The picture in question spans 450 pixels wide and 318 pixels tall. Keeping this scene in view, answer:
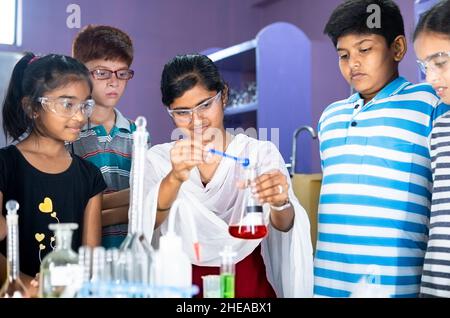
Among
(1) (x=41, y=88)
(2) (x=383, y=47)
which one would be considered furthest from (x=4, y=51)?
(2) (x=383, y=47)

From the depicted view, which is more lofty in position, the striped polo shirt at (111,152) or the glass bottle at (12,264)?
the striped polo shirt at (111,152)

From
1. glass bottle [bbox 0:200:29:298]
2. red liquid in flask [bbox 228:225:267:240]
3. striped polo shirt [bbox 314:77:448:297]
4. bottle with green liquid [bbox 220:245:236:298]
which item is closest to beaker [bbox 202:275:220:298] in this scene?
bottle with green liquid [bbox 220:245:236:298]

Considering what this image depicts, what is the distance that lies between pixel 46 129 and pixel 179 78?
0.95 ft

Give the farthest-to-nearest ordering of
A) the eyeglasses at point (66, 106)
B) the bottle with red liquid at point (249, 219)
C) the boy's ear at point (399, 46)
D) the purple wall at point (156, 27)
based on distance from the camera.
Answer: the purple wall at point (156, 27) < the boy's ear at point (399, 46) < the eyeglasses at point (66, 106) < the bottle with red liquid at point (249, 219)

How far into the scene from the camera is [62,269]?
3.06 feet

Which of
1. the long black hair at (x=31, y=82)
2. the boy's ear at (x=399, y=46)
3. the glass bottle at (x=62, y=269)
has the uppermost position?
the boy's ear at (x=399, y=46)

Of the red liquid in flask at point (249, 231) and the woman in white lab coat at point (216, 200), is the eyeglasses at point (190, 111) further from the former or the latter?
the red liquid in flask at point (249, 231)

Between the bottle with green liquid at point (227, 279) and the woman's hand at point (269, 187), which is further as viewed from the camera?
the woman's hand at point (269, 187)

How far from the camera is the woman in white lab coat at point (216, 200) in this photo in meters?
1.25

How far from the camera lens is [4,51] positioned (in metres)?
1.50

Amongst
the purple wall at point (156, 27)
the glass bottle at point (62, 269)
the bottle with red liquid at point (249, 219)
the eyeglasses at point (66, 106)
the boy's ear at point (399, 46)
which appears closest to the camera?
the glass bottle at point (62, 269)

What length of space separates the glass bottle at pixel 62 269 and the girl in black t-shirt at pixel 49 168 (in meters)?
0.29

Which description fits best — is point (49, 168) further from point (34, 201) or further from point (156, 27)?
point (156, 27)

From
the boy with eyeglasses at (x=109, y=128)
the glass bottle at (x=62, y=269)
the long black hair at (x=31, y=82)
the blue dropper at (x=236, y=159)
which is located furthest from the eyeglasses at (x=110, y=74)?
the glass bottle at (x=62, y=269)
